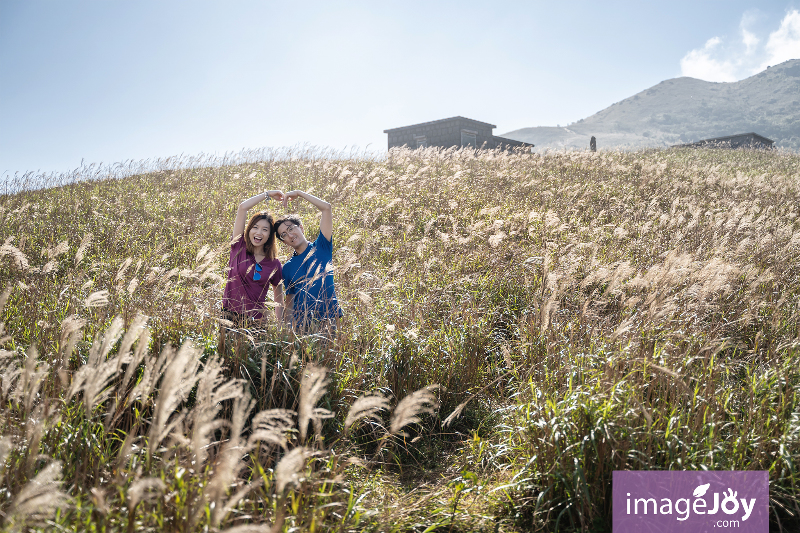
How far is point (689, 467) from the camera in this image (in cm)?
237

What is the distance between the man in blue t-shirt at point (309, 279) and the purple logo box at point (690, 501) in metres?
2.34

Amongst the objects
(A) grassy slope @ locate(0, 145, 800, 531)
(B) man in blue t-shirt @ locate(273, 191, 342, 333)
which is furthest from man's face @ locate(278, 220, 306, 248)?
(A) grassy slope @ locate(0, 145, 800, 531)

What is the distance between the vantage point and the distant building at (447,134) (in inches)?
1051

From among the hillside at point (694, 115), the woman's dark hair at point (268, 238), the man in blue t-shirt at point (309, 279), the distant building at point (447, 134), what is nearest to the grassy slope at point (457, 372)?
the man in blue t-shirt at point (309, 279)

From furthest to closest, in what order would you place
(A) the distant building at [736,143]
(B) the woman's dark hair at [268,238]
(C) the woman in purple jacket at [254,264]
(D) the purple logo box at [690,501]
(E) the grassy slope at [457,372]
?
1. (A) the distant building at [736,143]
2. (B) the woman's dark hair at [268,238]
3. (C) the woman in purple jacket at [254,264]
4. (D) the purple logo box at [690,501]
5. (E) the grassy slope at [457,372]

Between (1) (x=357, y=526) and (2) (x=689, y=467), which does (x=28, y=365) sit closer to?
(1) (x=357, y=526)

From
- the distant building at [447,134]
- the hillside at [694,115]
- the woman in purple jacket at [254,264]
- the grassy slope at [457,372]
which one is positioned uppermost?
the hillside at [694,115]

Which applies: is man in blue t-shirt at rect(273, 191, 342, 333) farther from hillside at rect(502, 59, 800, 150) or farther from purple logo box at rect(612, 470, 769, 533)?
hillside at rect(502, 59, 800, 150)

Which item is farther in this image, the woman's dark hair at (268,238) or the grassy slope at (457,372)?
the woman's dark hair at (268,238)

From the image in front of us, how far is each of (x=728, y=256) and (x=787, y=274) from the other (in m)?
0.68

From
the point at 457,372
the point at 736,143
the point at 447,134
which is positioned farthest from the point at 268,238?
the point at 736,143

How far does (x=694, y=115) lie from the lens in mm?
146125

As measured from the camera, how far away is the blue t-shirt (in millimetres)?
3846

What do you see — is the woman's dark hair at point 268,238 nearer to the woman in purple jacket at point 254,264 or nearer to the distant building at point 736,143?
the woman in purple jacket at point 254,264
